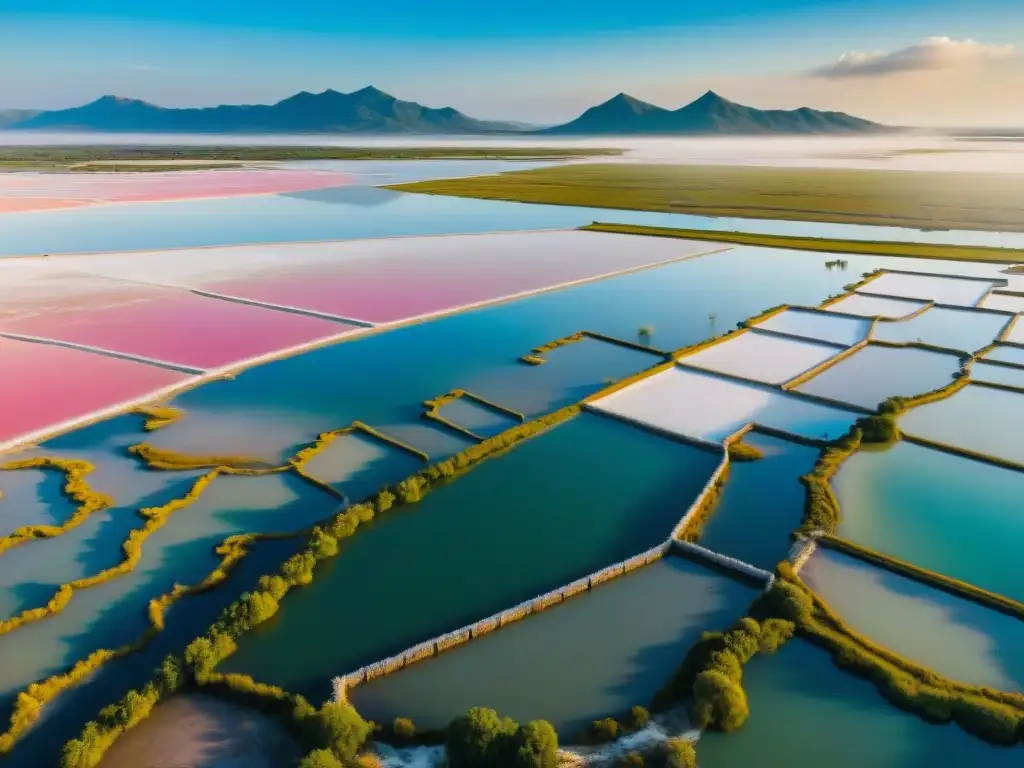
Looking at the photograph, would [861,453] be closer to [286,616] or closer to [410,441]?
[410,441]

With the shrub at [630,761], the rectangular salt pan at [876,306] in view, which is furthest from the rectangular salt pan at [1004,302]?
the shrub at [630,761]

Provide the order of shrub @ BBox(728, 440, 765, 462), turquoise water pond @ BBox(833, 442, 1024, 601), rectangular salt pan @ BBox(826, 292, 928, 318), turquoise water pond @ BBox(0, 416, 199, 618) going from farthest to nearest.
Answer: rectangular salt pan @ BBox(826, 292, 928, 318) < shrub @ BBox(728, 440, 765, 462) < turquoise water pond @ BBox(833, 442, 1024, 601) < turquoise water pond @ BBox(0, 416, 199, 618)

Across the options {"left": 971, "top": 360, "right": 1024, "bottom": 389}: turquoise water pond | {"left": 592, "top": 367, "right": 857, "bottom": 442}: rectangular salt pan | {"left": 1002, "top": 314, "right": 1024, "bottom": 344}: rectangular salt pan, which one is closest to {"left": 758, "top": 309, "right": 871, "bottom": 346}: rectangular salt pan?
{"left": 971, "top": 360, "right": 1024, "bottom": 389}: turquoise water pond

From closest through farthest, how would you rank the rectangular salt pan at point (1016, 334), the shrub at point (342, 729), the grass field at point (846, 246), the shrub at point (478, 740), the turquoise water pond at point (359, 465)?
the shrub at point (478, 740) → the shrub at point (342, 729) → the turquoise water pond at point (359, 465) → the rectangular salt pan at point (1016, 334) → the grass field at point (846, 246)

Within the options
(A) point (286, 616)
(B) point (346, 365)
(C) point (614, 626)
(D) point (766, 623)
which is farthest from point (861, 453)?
(B) point (346, 365)

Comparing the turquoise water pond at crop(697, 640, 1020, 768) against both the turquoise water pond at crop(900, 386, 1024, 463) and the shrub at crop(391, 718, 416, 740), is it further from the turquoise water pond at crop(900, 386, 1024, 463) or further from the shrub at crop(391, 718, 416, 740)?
the turquoise water pond at crop(900, 386, 1024, 463)

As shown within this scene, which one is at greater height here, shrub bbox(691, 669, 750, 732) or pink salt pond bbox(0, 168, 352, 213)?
pink salt pond bbox(0, 168, 352, 213)

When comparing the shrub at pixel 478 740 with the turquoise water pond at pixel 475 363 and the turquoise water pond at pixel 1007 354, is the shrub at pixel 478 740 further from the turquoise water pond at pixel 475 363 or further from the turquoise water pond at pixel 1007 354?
the turquoise water pond at pixel 1007 354

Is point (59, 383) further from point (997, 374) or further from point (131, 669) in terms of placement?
point (997, 374)
